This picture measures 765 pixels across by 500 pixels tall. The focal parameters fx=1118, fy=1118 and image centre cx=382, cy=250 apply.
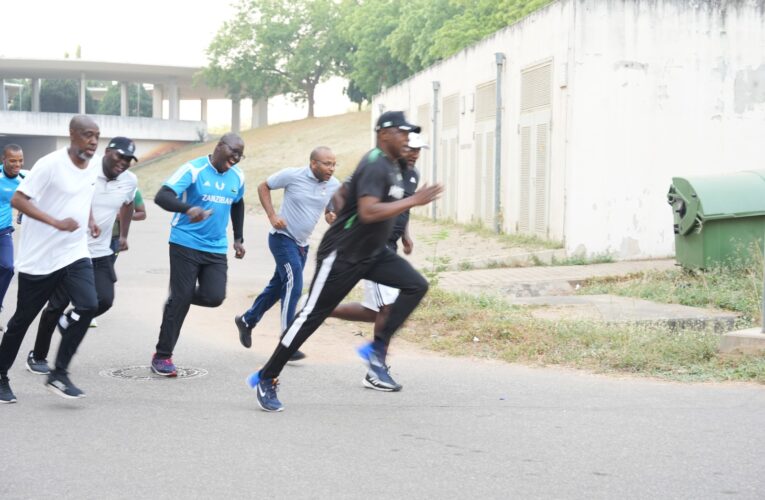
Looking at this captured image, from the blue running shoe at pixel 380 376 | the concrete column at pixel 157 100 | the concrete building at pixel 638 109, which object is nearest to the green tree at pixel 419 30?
the concrete building at pixel 638 109

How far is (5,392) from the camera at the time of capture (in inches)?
277

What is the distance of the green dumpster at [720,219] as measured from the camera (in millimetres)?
13180

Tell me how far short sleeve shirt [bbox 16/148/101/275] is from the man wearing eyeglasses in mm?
928

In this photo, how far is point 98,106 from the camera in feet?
322

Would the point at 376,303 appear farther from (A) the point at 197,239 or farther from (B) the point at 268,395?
(B) the point at 268,395

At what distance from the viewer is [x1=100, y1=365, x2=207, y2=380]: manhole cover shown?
316 inches

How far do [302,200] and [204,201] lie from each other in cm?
108

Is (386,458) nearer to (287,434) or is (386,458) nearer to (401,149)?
(287,434)

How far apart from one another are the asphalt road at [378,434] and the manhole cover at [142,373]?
0.05 metres

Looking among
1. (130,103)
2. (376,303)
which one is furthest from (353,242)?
(130,103)

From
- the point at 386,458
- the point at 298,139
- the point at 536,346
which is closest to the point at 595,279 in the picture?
the point at 536,346

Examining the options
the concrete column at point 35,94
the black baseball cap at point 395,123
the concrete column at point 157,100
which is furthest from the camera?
the concrete column at point 157,100

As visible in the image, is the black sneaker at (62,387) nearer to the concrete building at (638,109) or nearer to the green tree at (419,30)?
the concrete building at (638,109)

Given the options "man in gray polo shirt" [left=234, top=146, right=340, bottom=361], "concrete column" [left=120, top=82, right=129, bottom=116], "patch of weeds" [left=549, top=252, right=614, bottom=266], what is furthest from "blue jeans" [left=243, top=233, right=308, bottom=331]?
"concrete column" [left=120, top=82, right=129, bottom=116]
